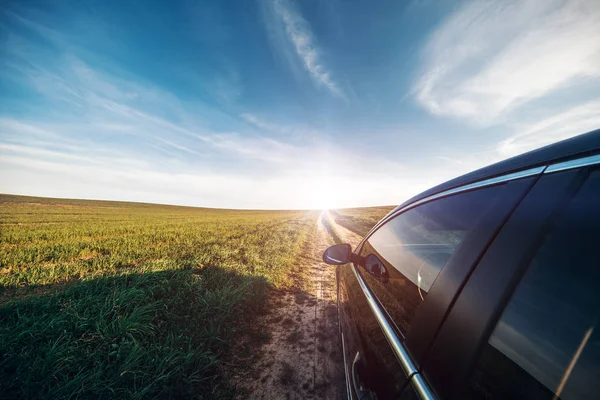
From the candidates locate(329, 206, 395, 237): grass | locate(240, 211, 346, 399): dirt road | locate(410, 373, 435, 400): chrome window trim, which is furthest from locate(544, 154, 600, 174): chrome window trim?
locate(329, 206, 395, 237): grass

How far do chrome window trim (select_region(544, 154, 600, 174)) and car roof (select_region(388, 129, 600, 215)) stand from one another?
0.7 inches

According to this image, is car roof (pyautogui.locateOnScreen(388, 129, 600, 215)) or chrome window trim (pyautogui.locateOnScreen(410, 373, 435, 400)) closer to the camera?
car roof (pyautogui.locateOnScreen(388, 129, 600, 215))

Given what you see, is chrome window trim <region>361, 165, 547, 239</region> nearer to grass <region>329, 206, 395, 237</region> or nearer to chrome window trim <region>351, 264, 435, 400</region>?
chrome window trim <region>351, 264, 435, 400</region>

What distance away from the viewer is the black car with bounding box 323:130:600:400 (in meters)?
0.54

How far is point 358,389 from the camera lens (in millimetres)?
1281

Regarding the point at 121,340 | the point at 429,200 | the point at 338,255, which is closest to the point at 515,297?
the point at 429,200

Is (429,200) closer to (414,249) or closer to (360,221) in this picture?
(414,249)

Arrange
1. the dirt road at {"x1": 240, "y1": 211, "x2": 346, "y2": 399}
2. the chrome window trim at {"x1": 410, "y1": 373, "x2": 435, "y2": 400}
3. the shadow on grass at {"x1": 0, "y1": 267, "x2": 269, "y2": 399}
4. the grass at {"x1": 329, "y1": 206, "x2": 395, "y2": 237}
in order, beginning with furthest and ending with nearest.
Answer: the grass at {"x1": 329, "y1": 206, "x2": 395, "y2": 237}, the dirt road at {"x1": 240, "y1": 211, "x2": 346, "y2": 399}, the shadow on grass at {"x1": 0, "y1": 267, "x2": 269, "y2": 399}, the chrome window trim at {"x1": 410, "y1": 373, "x2": 435, "y2": 400}

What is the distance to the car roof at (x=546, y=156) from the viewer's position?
639 mm

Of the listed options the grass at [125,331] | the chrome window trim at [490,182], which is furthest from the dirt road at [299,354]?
the chrome window trim at [490,182]

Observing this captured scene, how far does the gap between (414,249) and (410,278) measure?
36cm

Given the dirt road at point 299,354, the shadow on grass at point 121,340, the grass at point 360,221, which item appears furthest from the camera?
the grass at point 360,221

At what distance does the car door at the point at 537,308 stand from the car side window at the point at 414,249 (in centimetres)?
20

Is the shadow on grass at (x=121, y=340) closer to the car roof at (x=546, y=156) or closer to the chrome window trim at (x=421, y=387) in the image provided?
the chrome window trim at (x=421, y=387)
